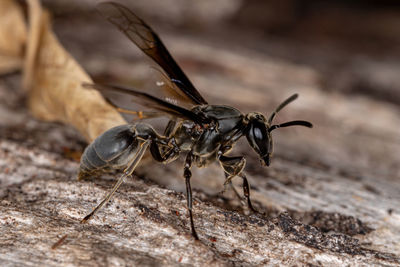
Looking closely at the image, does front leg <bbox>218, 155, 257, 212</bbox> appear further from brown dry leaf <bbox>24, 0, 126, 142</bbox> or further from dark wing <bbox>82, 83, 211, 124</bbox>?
brown dry leaf <bbox>24, 0, 126, 142</bbox>

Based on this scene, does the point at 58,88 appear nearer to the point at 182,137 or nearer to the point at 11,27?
the point at 11,27

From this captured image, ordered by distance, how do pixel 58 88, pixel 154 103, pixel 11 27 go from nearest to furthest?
pixel 154 103, pixel 58 88, pixel 11 27

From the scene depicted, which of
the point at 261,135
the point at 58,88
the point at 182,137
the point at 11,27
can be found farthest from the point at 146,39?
the point at 11,27

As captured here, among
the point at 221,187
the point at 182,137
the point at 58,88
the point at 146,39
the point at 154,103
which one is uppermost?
the point at 146,39

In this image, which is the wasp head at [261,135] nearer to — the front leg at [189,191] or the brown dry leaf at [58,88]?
the front leg at [189,191]

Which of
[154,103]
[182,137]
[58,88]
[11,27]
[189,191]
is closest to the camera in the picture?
[154,103]

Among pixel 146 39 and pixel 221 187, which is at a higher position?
pixel 146 39

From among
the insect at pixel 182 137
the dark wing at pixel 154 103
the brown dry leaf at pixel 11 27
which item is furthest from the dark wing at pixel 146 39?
the brown dry leaf at pixel 11 27
